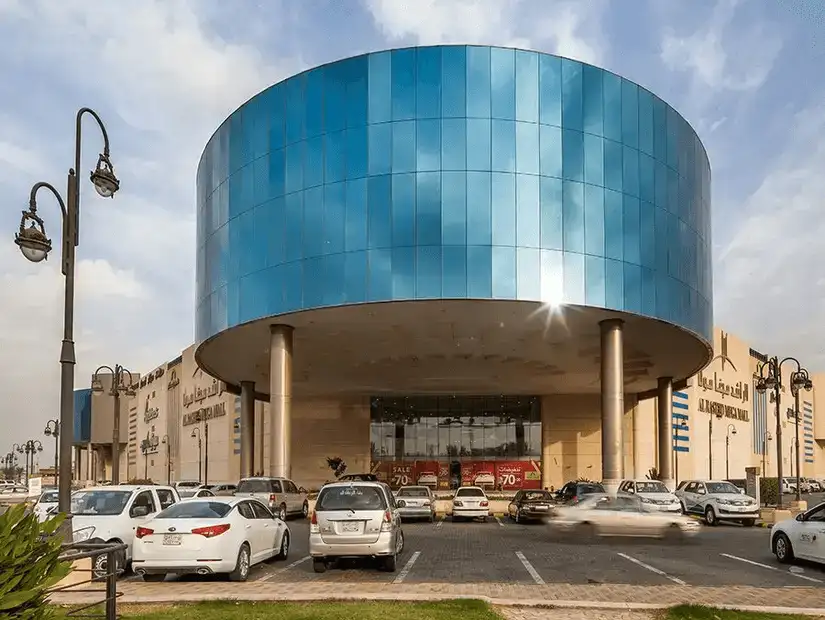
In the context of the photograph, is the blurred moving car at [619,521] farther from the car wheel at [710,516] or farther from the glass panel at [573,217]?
the glass panel at [573,217]

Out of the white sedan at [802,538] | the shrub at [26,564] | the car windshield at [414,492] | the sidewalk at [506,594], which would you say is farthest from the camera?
the car windshield at [414,492]

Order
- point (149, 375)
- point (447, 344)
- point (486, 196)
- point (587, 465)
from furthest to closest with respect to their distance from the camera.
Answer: point (149, 375) < point (587, 465) < point (447, 344) < point (486, 196)

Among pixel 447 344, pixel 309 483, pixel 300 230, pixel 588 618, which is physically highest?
pixel 300 230

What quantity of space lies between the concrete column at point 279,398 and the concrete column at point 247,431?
1527cm

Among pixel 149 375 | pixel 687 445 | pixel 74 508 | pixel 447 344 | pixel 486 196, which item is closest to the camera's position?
pixel 74 508

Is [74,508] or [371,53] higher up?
[371,53]

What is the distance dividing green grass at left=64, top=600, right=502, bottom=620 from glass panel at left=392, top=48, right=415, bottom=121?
25.7 metres

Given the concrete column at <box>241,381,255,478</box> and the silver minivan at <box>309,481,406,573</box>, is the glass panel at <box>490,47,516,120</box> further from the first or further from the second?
the concrete column at <box>241,381,255,478</box>

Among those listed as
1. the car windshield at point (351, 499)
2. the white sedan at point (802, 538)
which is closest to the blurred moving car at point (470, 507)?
the white sedan at point (802, 538)

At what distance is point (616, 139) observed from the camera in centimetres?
3719

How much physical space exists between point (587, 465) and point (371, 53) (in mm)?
40587

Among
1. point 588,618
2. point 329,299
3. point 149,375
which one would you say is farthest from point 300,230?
point 149,375

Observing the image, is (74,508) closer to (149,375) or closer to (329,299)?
(329,299)

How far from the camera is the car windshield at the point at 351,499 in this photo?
17.7 meters
